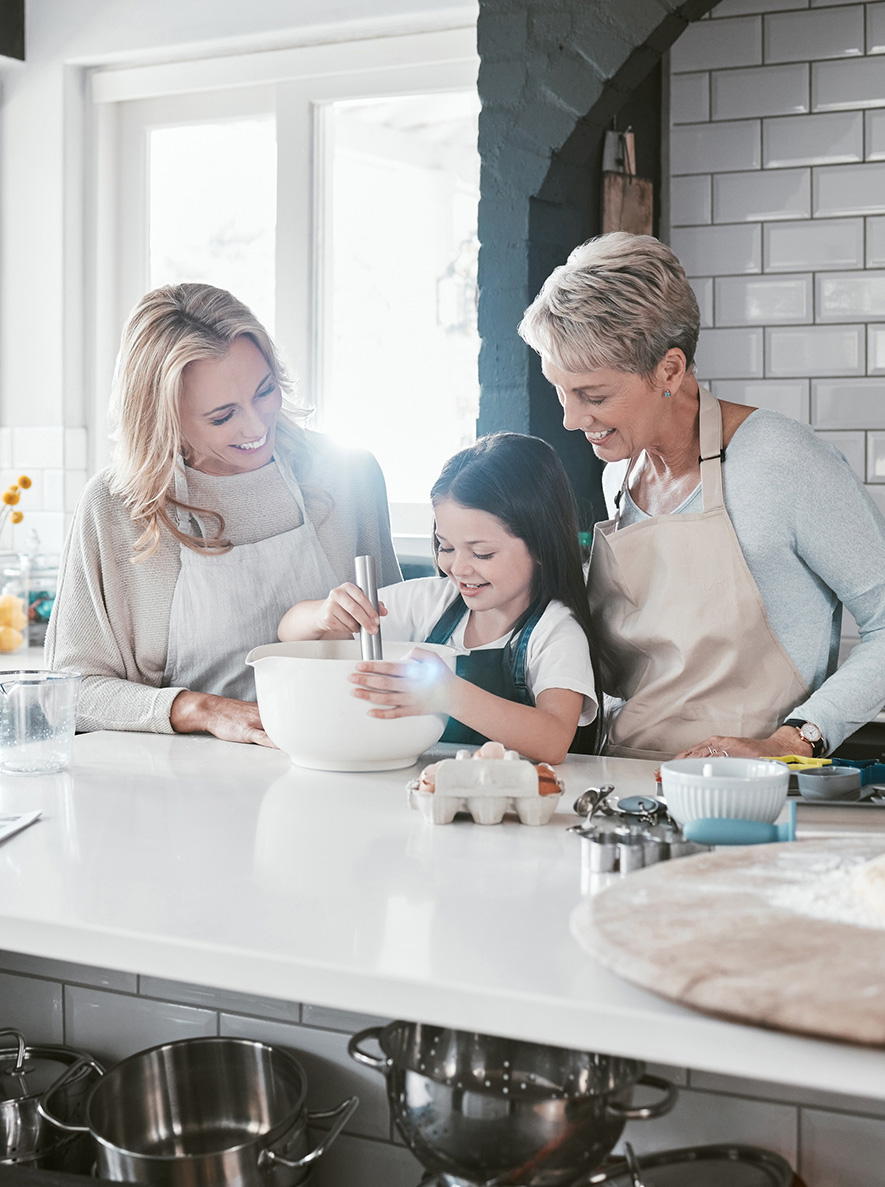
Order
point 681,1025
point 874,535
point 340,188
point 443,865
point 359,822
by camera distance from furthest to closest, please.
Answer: point 340,188 < point 874,535 < point 359,822 < point 443,865 < point 681,1025

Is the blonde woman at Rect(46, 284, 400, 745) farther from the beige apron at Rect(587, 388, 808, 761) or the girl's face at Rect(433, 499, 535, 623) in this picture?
the beige apron at Rect(587, 388, 808, 761)

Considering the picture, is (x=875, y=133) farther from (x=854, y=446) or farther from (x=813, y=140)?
(x=854, y=446)

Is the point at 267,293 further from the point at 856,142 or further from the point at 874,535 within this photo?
the point at 874,535

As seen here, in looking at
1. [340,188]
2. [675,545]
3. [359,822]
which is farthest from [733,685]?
[340,188]

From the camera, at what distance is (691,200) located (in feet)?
10.1

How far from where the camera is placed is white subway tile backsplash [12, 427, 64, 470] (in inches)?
135

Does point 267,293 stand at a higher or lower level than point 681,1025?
higher

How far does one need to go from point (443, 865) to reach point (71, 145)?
2.95m

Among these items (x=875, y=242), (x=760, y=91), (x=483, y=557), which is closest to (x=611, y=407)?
(x=483, y=557)

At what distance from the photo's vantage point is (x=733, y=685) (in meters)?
1.75

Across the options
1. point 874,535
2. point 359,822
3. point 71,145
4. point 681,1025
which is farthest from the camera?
point 71,145

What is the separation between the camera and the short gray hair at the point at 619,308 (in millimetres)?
1722

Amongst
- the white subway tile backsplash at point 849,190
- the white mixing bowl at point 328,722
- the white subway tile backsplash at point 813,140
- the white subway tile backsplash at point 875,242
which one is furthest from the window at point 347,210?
the white mixing bowl at point 328,722

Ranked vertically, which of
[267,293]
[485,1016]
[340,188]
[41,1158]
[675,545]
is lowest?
[41,1158]
